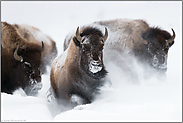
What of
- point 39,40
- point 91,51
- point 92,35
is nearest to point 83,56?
point 91,51

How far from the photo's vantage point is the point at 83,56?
4.16 meters

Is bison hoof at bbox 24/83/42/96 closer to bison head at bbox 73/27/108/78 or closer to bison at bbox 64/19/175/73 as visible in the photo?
Answer: bison head at bbox 73/27/108/78

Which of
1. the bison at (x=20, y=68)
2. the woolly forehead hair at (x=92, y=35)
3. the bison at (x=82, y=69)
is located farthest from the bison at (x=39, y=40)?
the woolly forehead hair at (x=92, y=35)

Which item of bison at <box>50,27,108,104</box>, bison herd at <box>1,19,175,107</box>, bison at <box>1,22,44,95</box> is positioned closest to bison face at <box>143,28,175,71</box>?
bison herd at <box>1,19,175,107</box>

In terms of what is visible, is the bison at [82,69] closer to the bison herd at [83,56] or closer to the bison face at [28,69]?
the bison herd at [83,56]

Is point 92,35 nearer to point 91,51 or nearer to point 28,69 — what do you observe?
point 91,51

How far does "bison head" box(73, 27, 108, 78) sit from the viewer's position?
12.9 ft

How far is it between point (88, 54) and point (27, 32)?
5.97 metres

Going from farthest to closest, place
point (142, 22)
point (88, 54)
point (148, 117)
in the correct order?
point (142, 22), point (88, 54), point (148, 117)

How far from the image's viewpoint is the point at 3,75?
17.9 feet

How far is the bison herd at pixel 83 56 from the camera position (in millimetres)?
4223

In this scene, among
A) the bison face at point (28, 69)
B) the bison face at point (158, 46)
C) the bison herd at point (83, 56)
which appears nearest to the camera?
the bison herd at point (83, 56)

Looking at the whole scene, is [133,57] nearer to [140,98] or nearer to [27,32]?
[140,98]

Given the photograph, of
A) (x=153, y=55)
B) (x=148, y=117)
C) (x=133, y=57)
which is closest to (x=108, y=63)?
(x=133, y=57)
